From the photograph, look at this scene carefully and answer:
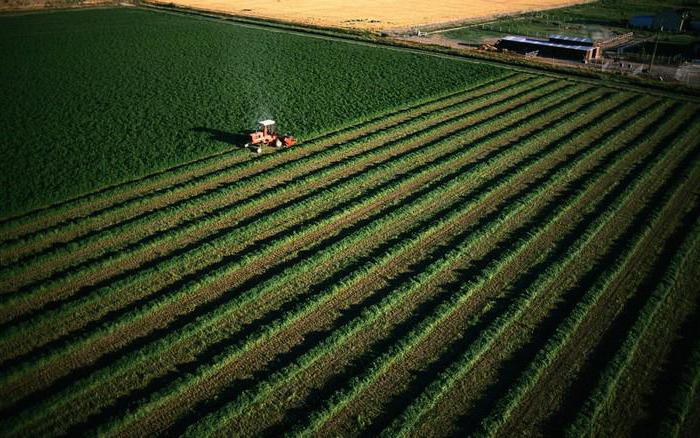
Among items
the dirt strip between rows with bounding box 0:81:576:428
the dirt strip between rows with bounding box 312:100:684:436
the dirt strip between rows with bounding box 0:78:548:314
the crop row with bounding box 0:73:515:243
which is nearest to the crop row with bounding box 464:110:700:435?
the dirt strip between rows with bounding box 312:100:684:436

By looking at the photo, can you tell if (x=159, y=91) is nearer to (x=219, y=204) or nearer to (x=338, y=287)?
(x=219, y=204)

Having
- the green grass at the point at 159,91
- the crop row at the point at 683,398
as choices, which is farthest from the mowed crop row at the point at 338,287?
the green grass at the point at 159,91

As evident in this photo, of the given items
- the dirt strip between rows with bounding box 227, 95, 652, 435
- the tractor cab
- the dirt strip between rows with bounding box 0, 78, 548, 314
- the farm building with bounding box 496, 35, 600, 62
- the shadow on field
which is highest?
the farm building with bounding box 496, 35, 600, 62

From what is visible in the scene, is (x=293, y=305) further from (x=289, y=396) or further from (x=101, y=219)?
(x=101, y=219)

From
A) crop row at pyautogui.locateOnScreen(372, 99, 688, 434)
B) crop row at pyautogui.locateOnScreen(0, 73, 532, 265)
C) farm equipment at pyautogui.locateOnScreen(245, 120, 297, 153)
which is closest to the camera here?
crop row at pyautogui.locateOnScreen(372, 99, 688, 434)

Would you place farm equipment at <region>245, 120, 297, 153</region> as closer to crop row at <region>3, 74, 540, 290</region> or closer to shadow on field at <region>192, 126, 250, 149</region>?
shadow on field at <region>192, 126, 250, 149</region>
